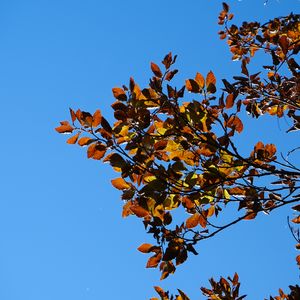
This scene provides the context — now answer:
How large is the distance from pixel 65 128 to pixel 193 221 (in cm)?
100

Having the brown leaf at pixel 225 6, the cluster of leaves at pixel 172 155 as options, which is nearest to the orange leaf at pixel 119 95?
the cluster of leaves at pixel 172 155

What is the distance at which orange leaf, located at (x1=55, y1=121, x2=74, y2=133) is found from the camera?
2.07 m

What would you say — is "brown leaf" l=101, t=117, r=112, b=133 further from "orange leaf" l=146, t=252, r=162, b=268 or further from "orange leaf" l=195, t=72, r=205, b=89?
"orange leaf" l=146, t=252, r=162, b=268

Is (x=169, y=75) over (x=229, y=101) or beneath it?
over

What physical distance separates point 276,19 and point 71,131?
2.49m

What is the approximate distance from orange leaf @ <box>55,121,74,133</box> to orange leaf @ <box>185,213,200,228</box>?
934 mm

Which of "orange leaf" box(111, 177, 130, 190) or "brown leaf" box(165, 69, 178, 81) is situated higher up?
"brown leaf" box(165, 69, 178, 81)

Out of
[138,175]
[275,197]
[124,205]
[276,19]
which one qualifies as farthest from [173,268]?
[276,19]

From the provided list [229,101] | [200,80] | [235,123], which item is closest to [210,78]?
[200,80]

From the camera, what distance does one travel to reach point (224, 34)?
382 cm

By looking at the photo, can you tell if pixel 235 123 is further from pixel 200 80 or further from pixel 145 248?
pixel 145 248

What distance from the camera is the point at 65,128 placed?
208cm

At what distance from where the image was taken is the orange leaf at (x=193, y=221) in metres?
2.16

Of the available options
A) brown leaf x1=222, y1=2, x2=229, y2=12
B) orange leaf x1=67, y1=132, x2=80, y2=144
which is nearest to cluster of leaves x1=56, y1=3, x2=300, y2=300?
orange leaf x1=67, y1=132, x2=80, y2=144
